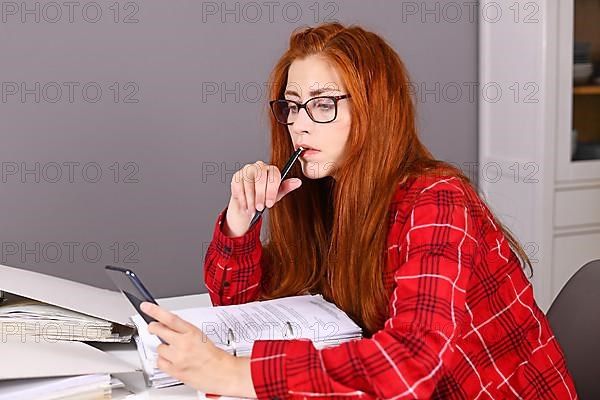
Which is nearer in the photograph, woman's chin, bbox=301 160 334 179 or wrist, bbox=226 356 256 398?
wrist, bbox=226 356 256 398

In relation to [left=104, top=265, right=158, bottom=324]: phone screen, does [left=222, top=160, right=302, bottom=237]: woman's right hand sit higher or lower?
higher

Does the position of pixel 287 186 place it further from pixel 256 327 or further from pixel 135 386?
pixel 135 386

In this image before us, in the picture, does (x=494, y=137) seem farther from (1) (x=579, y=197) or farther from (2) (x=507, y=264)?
(2) (x=507, y=264)

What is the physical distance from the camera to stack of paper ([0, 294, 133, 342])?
3.99ft

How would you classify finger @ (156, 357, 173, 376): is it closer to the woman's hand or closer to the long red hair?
the woman's hand

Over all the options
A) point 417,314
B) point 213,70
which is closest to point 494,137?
point 213,70

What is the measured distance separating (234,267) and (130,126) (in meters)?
1.03

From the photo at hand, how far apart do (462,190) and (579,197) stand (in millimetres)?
1566

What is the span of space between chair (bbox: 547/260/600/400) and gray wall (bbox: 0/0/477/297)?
49.8 inches

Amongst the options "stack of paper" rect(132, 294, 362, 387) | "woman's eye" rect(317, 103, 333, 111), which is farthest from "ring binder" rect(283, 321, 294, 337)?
"woman's eye" rect(317, 103, 333, 111)

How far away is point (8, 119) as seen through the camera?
2314 mm

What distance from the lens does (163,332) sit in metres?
1.03

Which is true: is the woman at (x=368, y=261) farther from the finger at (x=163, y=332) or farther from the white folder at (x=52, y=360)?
the white folder at (x=52, y=360)

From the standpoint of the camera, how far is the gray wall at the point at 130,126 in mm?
2328
